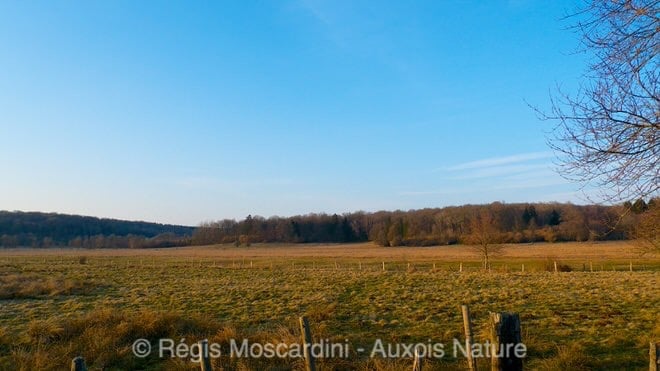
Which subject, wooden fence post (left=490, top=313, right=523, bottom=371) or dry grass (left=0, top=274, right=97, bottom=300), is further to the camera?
dry grass (left=0, top=274, right=97, bottom=300)

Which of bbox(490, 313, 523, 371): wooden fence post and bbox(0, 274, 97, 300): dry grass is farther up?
bbox(490, 313, 523, 371): wooden fence post

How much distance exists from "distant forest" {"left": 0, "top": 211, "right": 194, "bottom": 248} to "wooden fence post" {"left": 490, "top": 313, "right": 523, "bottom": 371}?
13632cm

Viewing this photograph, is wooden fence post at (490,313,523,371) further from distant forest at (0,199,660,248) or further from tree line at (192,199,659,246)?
distant forest at (0,199,660,248)

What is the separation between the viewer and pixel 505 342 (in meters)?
4.46

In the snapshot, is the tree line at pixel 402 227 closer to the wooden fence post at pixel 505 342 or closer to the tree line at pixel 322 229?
the tree line at pixel 322 229

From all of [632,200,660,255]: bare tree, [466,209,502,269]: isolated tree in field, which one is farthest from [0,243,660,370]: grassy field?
[466,209,502,269]: isolated tree in field

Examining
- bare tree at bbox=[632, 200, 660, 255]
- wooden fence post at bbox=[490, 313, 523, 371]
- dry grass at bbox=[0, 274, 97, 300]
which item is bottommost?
dry grass at bbox=[0, 274, 97, 300]

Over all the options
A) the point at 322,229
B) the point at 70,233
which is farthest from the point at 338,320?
the point at 70,233

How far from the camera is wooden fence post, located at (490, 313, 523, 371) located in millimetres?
4418

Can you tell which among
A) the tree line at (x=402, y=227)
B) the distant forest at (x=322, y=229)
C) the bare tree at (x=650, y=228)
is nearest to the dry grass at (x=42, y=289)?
the bare tree at (x=650, y=228)

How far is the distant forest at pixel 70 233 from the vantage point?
138m

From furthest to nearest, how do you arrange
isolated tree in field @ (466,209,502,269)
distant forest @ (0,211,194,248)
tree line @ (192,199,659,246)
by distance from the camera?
distant forest @ (0,211,194,248) → tree line @ (192,199,659,246) → isolated tree in field @ (466,209,502,269)

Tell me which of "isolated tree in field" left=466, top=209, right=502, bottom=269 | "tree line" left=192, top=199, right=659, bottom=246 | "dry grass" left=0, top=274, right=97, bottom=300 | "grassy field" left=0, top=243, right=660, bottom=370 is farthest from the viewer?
"tree line" left=192, top=199, right=659, bottom=246

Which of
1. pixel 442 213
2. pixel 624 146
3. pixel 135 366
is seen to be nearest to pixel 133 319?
pixel 135 366
